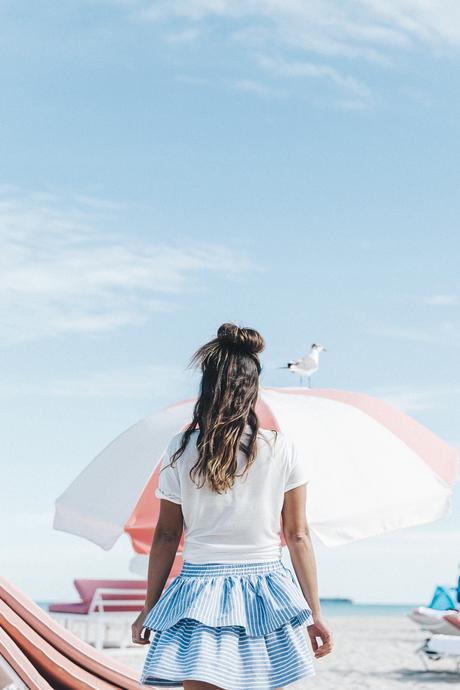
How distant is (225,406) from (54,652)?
79.6 inches

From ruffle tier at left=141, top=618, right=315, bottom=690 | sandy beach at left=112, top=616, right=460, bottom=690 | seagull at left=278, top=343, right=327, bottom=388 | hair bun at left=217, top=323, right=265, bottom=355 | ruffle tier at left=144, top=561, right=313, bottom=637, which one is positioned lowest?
sandy beach at left=112, top=616, right=460, bottom=690

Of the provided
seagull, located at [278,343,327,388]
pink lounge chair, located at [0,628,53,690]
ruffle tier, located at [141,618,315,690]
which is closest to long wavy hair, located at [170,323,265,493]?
ruffle tier, located at [141,618,315,690]

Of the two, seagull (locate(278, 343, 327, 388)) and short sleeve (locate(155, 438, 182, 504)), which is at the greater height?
seagull (locate(278, 343, 327, 388))

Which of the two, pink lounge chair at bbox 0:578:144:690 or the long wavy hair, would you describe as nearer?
the long wavy hair

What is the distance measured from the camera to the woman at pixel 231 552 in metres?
2.52

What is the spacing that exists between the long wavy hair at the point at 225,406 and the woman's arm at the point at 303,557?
0.63ft

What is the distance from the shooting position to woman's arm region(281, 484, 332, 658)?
8.54 ft

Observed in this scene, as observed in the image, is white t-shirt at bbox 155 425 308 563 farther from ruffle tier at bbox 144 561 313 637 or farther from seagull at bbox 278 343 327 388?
seagull at bbox 278 343 327 388

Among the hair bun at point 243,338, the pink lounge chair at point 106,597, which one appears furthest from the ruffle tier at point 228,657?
the pink lounge chair at point 106,597

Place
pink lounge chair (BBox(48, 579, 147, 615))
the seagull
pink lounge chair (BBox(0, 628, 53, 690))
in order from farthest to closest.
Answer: pink lounge chair (BBox(48, 579, 147, 615)) < the seagull < pink lounge chair (BBox(0, 628, 53, 690))

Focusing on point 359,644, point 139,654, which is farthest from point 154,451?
point 359,644

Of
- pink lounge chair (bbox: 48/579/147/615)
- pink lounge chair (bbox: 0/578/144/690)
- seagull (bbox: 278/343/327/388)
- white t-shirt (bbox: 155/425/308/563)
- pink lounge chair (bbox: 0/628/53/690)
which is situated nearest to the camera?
white t-shirt (bbox: 155/425/308/563)

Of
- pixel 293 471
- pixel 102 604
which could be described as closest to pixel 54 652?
pixel 293 471

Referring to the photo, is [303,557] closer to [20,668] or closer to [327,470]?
[20,668]
